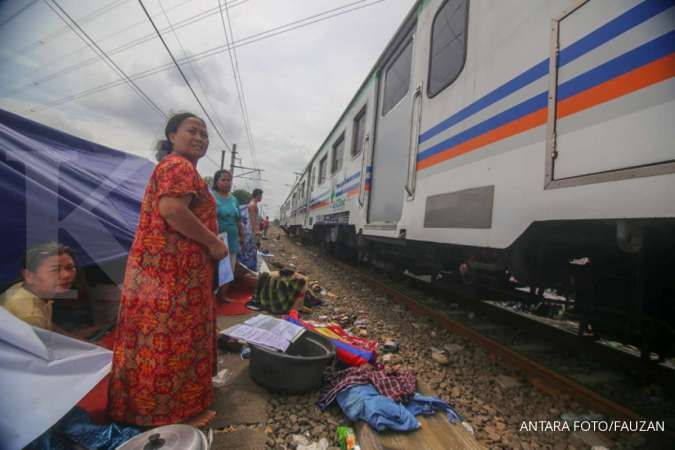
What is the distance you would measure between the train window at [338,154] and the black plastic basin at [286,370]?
516 centimetres

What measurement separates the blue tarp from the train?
114 inches

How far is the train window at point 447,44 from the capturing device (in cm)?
257

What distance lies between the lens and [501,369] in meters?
2.51

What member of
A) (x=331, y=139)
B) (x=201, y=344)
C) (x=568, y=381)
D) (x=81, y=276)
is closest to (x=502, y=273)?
(x=568, y=381)

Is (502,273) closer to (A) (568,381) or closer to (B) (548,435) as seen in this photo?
(A) (568,381)

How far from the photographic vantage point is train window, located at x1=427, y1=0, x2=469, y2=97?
2.57 m

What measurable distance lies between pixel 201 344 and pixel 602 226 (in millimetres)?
2296

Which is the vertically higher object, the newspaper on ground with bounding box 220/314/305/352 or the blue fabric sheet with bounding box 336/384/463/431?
the newspaper on ground with bounding box 220/314/305/352

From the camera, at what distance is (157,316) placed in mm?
1466

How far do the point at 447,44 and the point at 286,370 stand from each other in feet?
9.87

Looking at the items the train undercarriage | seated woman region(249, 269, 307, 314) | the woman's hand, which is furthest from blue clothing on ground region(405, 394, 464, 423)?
seated woman region(249, 269, 307, 314)

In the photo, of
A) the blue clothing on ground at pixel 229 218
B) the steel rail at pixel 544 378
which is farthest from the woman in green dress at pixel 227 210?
the steel rail at pixel 544 378

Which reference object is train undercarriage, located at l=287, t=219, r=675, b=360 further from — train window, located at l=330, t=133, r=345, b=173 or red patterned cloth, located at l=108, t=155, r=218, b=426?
train window, located at l=330, t=133, r=345, b=173

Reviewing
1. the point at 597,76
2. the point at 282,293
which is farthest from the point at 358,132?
the point at 597,76
